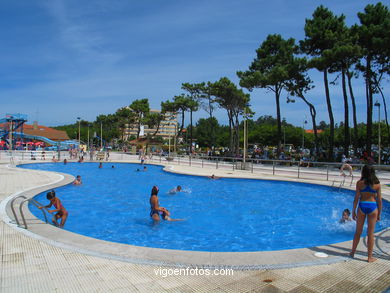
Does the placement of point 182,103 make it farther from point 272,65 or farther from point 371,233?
point 371,233

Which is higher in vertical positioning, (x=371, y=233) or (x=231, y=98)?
(x=231, y=98)

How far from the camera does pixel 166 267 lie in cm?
404

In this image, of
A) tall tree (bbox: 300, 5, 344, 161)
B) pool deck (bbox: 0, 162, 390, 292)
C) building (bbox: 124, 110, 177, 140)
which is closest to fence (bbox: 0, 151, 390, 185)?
tall tree (bbox: 300, 5, 344, 161)

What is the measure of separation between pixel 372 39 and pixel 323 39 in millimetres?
3771

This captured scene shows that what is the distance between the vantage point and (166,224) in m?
8.66

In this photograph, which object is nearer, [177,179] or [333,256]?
[333,256]

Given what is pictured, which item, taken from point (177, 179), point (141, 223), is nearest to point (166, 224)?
point (141, 223)

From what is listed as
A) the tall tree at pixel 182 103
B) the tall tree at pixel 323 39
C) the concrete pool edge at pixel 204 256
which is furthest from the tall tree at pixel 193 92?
the concrete pool edge at pixel 204 256

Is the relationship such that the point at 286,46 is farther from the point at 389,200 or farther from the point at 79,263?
the point at 79,263

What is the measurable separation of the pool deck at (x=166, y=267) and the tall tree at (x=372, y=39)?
76.6ft

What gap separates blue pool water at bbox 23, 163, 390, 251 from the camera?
764 centimetres

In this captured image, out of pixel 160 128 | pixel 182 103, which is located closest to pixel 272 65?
pixel 182 103

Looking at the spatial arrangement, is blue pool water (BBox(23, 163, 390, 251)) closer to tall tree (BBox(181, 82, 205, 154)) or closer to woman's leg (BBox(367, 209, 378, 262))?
woman's leg (BBox(367, 209, 378, 262))

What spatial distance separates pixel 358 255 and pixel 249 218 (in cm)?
540
